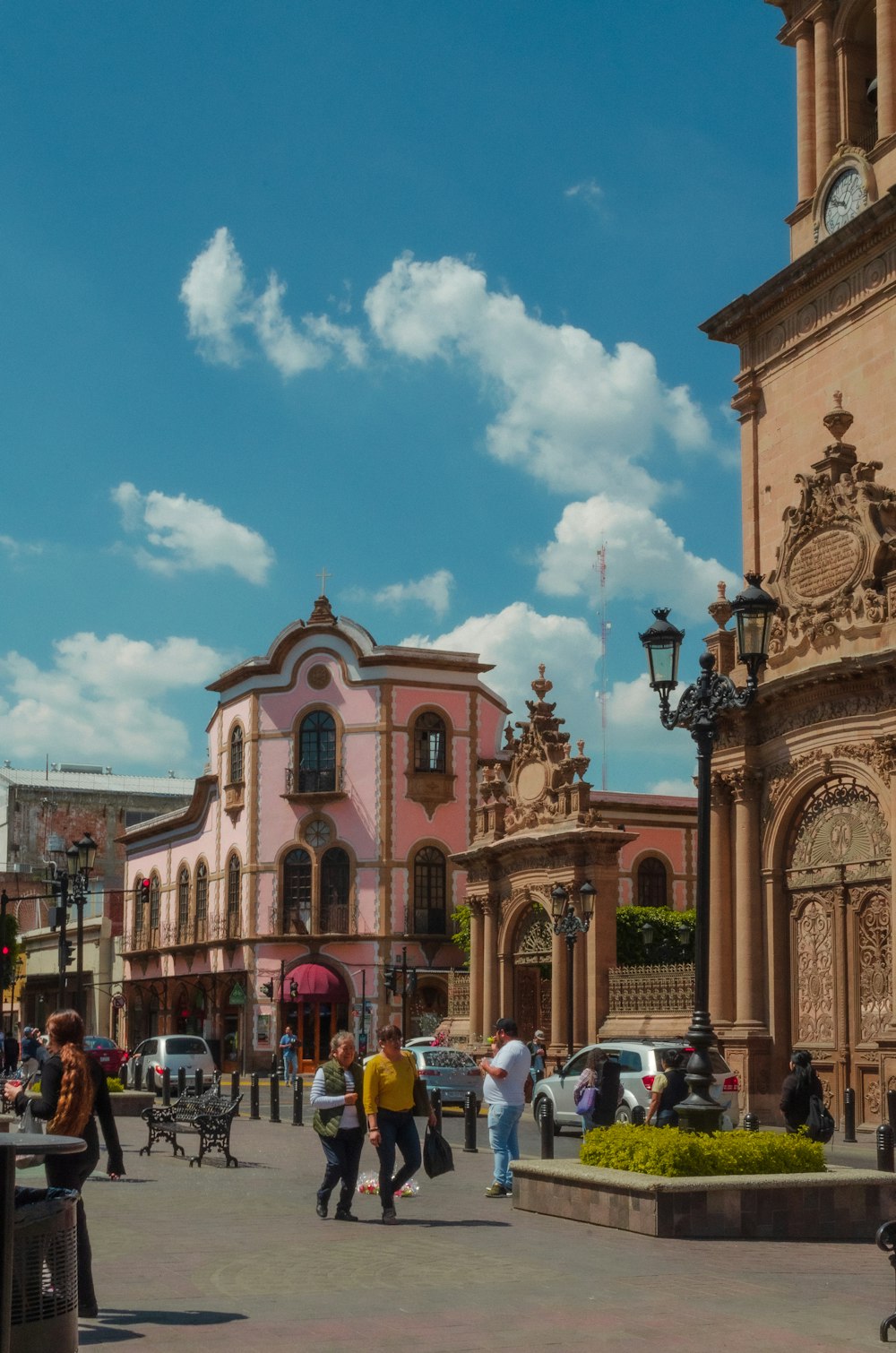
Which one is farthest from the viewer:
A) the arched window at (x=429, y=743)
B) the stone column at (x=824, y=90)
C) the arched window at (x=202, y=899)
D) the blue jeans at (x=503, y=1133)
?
the arched window at (x=202, y=899)

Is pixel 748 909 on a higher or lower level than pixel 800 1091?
higher

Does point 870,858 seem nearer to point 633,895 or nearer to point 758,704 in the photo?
point 758,704

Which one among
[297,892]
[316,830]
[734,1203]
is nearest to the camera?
[734,1203]

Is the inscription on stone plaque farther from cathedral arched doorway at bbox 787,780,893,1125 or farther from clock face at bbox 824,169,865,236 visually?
clock face at bbox 824,169,865,236

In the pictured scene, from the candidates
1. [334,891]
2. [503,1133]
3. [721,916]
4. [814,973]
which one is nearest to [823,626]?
[721,916]

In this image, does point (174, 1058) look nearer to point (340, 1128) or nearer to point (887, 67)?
point (340, 1128)

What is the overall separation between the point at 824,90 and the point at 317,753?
3037 cm

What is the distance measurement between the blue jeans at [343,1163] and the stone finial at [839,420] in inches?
705

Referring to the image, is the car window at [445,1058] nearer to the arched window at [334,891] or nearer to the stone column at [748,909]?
the stone column at [748,909]

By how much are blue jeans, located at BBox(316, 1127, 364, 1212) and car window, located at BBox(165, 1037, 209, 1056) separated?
23877 millimetres

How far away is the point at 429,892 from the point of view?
55.2 m

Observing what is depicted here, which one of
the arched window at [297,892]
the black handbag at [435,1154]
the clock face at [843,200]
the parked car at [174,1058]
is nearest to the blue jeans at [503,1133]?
the black handbag at [435,1154]

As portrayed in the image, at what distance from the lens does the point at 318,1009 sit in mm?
54062

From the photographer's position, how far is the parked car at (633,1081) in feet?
77.2
